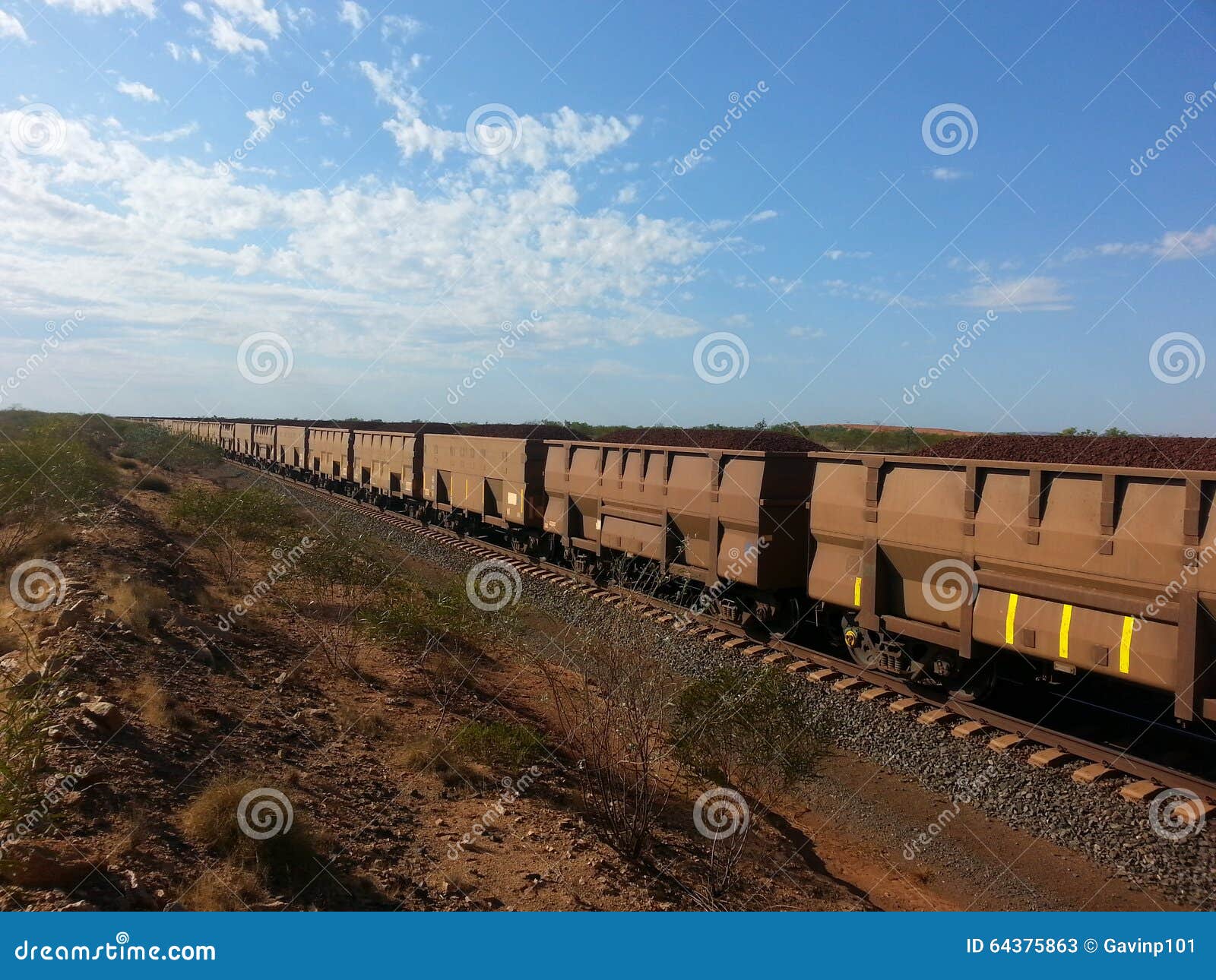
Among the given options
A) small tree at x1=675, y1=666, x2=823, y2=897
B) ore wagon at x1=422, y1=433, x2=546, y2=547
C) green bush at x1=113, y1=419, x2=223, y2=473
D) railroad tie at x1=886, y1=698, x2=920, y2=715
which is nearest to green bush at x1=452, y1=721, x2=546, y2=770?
small tree at x1=675, y1=666, x2=823, y2=897

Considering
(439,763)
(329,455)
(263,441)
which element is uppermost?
(263,441)

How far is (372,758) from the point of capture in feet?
21.2

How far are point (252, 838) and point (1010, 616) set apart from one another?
7.14m

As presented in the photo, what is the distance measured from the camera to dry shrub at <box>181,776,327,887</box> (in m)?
4.38

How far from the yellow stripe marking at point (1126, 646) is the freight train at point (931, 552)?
12 millimetres

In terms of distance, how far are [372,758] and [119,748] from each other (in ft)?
6.53

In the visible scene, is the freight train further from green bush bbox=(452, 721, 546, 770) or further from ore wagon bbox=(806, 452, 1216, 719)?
green bush bbox=(452, 721, 546, 770)

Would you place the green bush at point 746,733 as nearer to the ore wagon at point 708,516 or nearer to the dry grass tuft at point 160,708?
the ore wagon at point 708,516

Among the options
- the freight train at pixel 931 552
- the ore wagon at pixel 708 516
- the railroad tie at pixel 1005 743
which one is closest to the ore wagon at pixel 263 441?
the freight train at pixel 931 552

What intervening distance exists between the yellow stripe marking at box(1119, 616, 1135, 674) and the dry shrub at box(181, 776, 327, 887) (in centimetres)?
693

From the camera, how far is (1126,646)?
20.7 ft

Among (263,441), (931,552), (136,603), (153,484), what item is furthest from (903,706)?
(263,441)

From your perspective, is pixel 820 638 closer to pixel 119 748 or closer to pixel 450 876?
pixel 450 876

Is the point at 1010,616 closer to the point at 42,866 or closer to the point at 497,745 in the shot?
the point at 497,745
